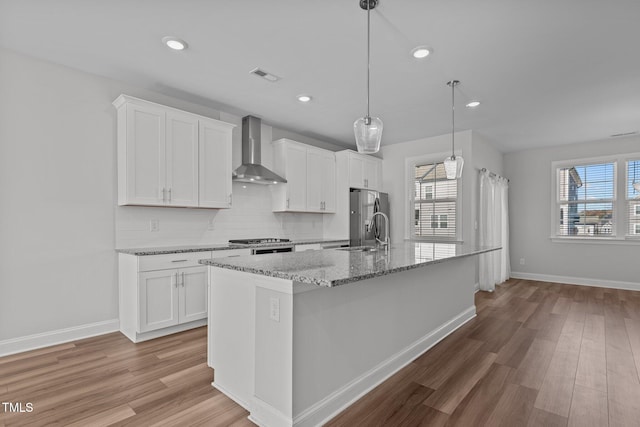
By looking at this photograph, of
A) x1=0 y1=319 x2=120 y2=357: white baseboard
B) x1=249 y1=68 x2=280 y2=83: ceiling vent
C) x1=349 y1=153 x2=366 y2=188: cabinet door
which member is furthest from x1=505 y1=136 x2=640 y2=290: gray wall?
x1=0 y1=319 x2=120 y2=357: white baseboard

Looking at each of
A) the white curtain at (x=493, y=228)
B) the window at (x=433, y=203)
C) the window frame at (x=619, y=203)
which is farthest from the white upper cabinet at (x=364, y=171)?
the window frame at (x=619, y=203)

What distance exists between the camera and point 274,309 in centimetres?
171

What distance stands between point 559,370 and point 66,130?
4724 millimetres

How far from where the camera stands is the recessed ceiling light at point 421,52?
2.60m

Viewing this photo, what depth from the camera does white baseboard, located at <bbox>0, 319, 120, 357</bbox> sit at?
268 centimetres

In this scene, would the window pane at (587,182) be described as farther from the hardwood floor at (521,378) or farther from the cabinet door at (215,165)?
the cabinet door at (215,165)

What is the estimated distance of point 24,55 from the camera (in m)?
2.78

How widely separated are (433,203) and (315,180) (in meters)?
2.08

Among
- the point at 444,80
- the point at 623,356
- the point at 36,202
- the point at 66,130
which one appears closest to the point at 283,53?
the point at 444,80

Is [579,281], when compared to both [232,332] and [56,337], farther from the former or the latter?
[56,337]

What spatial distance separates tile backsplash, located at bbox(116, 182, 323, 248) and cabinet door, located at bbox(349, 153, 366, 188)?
84 centimetres

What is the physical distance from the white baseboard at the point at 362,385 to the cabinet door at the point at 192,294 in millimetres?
1970

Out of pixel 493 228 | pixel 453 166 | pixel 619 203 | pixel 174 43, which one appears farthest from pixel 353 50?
pixel 619 203

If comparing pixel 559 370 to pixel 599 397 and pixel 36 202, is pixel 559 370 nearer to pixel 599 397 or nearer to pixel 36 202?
pixel 599 397
